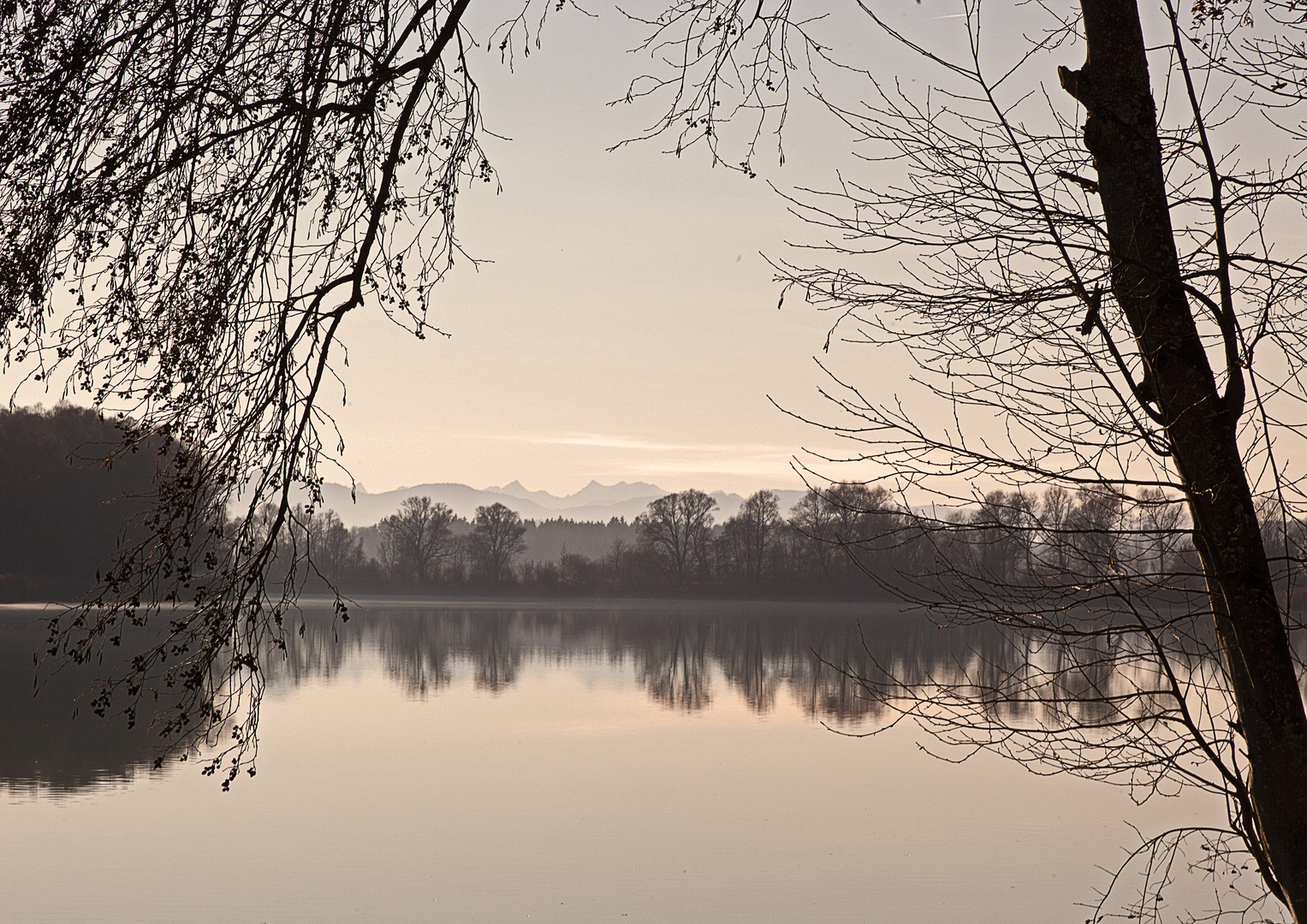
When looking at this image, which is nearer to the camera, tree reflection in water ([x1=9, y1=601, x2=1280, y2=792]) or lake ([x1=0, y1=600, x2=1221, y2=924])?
lake ([x1=0, y1=600, x2=1221, y2=924])

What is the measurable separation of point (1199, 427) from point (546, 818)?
9.23 m

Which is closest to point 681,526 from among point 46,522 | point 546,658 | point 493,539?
point 493,539

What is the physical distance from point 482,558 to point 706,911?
63709 mm

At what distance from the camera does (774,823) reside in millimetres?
11562

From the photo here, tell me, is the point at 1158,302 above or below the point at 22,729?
above

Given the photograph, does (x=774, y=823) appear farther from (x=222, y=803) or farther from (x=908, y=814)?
(x=222, y=803)

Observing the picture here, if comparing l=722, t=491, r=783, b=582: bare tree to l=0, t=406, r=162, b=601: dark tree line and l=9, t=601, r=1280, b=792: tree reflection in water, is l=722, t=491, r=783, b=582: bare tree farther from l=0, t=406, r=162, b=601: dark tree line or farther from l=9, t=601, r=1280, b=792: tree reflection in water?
l=0, t=406, r=162, b=601: dark tree line

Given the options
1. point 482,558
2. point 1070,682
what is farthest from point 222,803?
point 482,558

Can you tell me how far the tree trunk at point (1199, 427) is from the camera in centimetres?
353

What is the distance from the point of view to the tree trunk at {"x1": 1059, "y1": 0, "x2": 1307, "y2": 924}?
353 cm

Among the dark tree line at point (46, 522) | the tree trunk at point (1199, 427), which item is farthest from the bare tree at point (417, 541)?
the tree trunk at point (1199, 427)

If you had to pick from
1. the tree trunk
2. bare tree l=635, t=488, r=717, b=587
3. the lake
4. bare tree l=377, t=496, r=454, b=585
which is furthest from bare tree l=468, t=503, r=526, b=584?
the tree trunk

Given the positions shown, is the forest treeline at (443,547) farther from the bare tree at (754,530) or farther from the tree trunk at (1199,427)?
the tree trunk at (1199,427)

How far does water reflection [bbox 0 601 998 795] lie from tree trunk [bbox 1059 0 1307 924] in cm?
165
